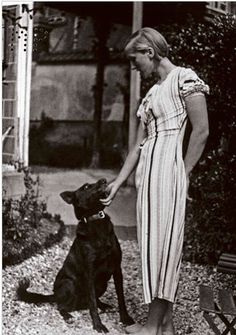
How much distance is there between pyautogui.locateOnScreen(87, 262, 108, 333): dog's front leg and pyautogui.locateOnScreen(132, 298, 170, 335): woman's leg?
342mm

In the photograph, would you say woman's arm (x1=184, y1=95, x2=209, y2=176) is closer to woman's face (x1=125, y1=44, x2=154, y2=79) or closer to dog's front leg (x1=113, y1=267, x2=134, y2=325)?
woman's face (x1=125, y1=44, x2=154, y2=79)

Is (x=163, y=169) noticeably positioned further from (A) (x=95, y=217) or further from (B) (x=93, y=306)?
(B) (x=93, y=306)

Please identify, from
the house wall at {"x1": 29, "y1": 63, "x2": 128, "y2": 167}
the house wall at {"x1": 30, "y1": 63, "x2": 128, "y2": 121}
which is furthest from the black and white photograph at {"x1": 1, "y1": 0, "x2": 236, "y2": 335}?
the house wall at {"x1": 30, "y1": 63, "x2": 128, "y2": 121}

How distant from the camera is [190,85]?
128 inches

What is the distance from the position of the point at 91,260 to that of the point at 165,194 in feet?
2.33

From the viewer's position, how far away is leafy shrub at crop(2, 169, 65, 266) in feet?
16.3

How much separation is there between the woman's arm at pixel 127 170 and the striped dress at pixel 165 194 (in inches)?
7.2

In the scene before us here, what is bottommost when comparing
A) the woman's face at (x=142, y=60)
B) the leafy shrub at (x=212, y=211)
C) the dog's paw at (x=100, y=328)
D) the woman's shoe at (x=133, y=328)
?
the dog's paw at (x=100, y=328)

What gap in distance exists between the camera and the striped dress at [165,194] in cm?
331

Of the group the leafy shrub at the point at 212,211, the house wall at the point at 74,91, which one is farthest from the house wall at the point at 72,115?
the leafy shrub at the point at 212,211

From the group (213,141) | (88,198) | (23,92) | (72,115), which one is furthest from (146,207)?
(72,115)

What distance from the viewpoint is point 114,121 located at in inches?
433

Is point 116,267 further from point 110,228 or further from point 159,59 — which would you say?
point 159,59

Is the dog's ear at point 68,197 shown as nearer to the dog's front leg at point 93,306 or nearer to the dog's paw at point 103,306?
the dog's front leg at point 93,306
